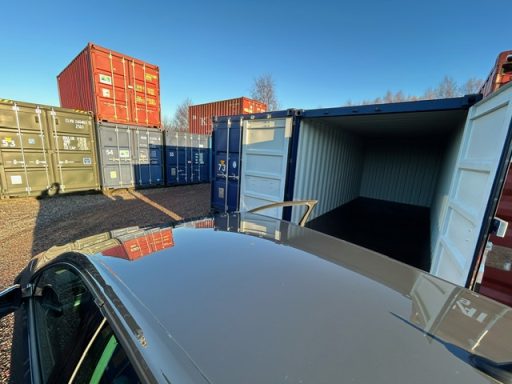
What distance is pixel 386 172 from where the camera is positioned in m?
10.2

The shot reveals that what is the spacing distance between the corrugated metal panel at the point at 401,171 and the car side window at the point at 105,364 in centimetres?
1124

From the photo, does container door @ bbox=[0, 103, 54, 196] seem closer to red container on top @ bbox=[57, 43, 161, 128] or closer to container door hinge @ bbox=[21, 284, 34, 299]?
red container on top @ bbox=[57, 43, 161, 128]

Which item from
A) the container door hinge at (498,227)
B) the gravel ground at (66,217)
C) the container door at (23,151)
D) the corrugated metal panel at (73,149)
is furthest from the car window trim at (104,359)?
the corrugated metal panel at (73,149)

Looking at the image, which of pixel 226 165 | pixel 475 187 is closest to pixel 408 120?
pixel 475 187

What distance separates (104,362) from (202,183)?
12.7m

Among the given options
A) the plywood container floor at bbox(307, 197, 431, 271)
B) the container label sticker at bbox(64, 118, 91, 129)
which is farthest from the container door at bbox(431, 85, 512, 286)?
the container label sticker at bbox(64, 118, 91, 129)

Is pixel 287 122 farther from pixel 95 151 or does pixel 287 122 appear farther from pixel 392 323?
pixel 95 151

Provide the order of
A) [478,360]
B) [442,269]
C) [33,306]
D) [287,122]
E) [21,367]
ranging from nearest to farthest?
[478,360] < [21,367] < [33,306] < [442,269] < [287,122]

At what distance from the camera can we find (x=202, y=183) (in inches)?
520

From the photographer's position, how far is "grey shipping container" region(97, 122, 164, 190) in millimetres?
9039

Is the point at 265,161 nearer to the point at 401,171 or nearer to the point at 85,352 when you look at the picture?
the point at 85,352

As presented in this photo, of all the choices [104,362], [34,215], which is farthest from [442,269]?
[34,215]

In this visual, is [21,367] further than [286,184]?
No

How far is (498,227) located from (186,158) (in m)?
11.9
